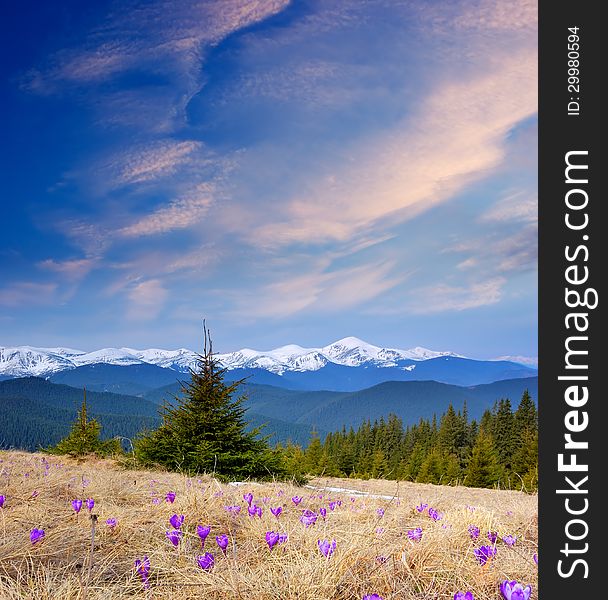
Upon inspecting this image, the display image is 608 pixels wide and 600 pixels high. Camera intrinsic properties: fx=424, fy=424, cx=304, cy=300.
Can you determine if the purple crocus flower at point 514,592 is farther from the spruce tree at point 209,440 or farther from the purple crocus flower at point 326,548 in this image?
the spruce tree at point 209,440

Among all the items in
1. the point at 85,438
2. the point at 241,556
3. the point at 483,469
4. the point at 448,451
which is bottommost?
the point at 448,451

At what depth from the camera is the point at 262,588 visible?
1.98 meters

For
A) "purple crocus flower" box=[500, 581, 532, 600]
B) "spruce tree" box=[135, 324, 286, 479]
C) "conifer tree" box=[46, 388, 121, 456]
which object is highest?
"purple crocus flower" box=[500, 581, 532, 600]

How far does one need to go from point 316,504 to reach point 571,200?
4.85 metres

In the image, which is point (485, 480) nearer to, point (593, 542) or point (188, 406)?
point (188, 406)

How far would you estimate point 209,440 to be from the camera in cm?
1022

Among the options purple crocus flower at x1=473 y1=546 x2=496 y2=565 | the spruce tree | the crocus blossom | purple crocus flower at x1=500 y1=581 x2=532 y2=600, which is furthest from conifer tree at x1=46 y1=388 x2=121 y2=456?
purple crocus flower at x1=500 y1=581 x2=532 y2=600

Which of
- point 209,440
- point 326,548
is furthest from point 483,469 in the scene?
point 326,548

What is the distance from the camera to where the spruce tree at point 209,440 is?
9797mm

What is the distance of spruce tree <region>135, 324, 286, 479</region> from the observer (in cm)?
980

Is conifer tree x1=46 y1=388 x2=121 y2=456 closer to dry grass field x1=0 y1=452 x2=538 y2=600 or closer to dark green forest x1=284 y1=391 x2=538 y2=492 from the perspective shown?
dark green forest x1=284 y1=391 x2=538 y2=492

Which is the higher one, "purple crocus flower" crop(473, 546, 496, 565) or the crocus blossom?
"purple crocus flower" crop(473, 546, 496, 565)

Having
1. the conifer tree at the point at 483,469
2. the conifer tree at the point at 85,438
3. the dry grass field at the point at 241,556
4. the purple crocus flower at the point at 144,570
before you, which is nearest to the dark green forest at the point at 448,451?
the conifer tree at the point at 483,469

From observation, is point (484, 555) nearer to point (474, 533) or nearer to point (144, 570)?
point (474, 533)
